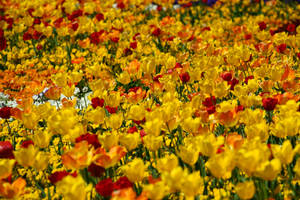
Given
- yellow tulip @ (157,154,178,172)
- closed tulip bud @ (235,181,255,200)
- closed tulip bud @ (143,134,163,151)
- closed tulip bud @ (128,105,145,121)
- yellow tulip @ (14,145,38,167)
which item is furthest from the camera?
closed tulip bud @ (128,105,145,121)

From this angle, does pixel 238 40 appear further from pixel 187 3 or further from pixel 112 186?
pixel 112 186

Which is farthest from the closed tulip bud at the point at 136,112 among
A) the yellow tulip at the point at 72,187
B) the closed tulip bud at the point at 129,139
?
the yellow tulip at the point at 72,187

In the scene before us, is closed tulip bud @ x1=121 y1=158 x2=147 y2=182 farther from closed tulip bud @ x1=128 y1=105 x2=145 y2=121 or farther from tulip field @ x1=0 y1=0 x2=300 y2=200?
closed tulip bud @ x1=128 y1=105 x2=145 y2=121

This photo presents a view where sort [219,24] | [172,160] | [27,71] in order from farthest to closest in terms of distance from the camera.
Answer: [219,24] < [27,71] < [172,160]

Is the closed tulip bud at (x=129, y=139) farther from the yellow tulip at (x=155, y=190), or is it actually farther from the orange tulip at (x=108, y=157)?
the yellow tulip at (x=155, y=190)

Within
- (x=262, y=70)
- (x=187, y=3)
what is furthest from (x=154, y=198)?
(x=187, y=3)

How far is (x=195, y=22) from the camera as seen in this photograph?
317 inches

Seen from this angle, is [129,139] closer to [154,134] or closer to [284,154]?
[154,134]

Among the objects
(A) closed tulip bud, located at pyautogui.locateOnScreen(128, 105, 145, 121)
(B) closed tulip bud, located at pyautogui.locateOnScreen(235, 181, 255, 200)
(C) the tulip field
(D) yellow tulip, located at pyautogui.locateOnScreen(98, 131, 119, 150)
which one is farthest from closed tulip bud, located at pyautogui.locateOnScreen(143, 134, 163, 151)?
(B) closed tulip bud, located at pyautogui.locateOnScreen(235, 181, 255, 200)

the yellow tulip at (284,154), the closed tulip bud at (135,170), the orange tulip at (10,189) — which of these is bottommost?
the orange tulip at (10,189)

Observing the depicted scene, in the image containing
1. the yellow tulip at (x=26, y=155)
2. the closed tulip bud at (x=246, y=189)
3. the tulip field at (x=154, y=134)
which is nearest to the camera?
the closed tulip bud at (x=246, y=189)

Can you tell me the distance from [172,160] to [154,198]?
10.8 inches

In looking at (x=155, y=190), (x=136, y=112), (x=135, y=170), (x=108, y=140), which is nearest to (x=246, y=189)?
(x=155, y=190)

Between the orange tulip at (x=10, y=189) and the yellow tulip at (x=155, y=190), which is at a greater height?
the yellow tulip at (x=155, y=190)
